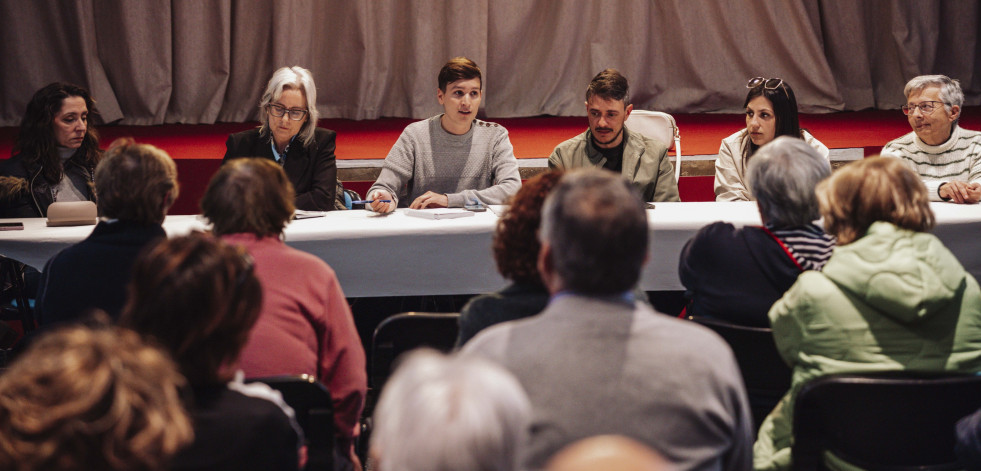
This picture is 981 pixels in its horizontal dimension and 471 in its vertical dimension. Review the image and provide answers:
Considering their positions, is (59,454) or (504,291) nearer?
(59,454)

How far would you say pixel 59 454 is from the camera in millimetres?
961

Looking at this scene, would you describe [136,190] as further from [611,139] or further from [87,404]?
[611,139]

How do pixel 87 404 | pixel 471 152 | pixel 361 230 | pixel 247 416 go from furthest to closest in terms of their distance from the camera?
pixel 471 152 → pixel 361 230 → pixel 247 416 → pixel 87 404

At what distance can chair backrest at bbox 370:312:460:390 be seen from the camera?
2.05 meters

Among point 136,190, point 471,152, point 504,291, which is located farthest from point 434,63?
point 504,291

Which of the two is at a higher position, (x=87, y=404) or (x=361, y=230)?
(x=87, y=404)

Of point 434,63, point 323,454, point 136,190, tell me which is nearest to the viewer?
point 323,454

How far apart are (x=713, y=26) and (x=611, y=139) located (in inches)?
145

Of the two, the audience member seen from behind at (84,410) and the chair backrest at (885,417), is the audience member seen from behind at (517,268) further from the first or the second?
the audience member seen from behind at (84,410)

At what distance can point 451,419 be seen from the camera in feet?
2.66

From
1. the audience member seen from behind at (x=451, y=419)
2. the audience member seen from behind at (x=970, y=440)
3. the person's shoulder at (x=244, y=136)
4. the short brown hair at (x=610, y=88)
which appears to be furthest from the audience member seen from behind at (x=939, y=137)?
the audience member seen from behind at (x=451, y=419)

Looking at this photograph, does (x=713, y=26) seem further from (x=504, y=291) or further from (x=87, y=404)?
(x=87, y=404)

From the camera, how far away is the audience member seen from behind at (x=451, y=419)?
2.64 ft

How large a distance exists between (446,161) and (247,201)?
1.96 m
